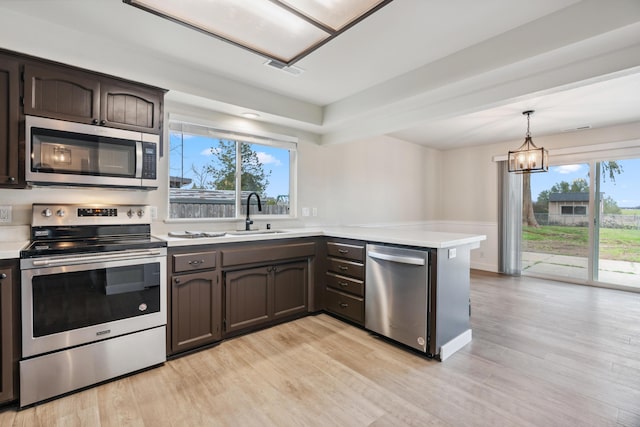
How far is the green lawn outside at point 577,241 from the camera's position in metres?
4.43

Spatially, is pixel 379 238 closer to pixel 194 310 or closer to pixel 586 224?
pixel 194 310

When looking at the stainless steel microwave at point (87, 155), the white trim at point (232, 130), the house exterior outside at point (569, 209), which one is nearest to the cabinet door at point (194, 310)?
the stainless steel microwave at point (87, 155)

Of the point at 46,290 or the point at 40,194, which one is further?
the point at 40,194

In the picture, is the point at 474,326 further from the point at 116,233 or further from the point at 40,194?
the point at 40,194

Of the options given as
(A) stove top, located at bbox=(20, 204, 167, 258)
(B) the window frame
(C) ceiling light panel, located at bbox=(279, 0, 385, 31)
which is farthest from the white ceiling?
(A) stove top, located at bbox=(20, 204, 167, 258)

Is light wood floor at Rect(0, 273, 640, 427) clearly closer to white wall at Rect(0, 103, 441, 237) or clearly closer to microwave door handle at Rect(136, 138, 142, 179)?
white wall at Rect(0, 103, 441, 237)

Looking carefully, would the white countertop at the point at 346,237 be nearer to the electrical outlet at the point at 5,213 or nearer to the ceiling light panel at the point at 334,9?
the electrical outlet at the point at 5,213

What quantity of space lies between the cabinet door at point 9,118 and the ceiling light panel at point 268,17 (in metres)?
1.11

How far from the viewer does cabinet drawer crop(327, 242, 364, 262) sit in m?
2.93

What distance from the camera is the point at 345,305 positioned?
10.1ft

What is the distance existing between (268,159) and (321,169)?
0.78 metres

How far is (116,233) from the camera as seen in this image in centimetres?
244

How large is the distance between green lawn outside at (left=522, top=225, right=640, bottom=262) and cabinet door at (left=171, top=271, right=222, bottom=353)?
17.8ft

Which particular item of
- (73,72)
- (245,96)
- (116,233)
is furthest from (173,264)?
(245,96)
